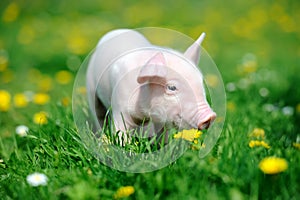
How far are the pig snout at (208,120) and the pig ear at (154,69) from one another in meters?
0.25

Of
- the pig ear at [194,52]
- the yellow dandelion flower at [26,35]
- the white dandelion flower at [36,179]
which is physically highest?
the pig ear at [194,52]

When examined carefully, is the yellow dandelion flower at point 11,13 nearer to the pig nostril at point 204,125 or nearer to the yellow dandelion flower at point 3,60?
the yellow dandelion flower at point 3,60

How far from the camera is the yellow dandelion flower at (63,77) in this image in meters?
4.49

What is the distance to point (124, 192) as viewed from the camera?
1.89 m

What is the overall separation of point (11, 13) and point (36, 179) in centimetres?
529

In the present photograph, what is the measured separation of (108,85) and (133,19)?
4606 millimetres

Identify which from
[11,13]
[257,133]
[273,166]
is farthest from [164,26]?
[273,166]

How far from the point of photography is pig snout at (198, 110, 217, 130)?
2027 millimetres

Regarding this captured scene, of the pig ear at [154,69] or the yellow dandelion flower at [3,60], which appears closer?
the pig ear at [154,69]

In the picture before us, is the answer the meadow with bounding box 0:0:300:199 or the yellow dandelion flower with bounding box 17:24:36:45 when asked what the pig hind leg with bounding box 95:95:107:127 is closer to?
the meadow with bounding box 0:0:300:199

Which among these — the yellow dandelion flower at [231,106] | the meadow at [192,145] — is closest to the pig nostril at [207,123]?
the meadow at [192,145]

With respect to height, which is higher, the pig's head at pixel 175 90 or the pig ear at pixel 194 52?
the pig ear at pixel 194 52

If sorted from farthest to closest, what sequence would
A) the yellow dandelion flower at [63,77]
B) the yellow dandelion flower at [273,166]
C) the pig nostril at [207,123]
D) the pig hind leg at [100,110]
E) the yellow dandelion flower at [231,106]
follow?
the yellow dandelion flower at [63,77] < the yellow dandelion flower at [231,106] < the pig hind leg at [100,110] < the pig nostril at [207,123] < the yellow dandelion flower at [273,166]

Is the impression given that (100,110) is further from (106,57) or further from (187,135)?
(187,135)
